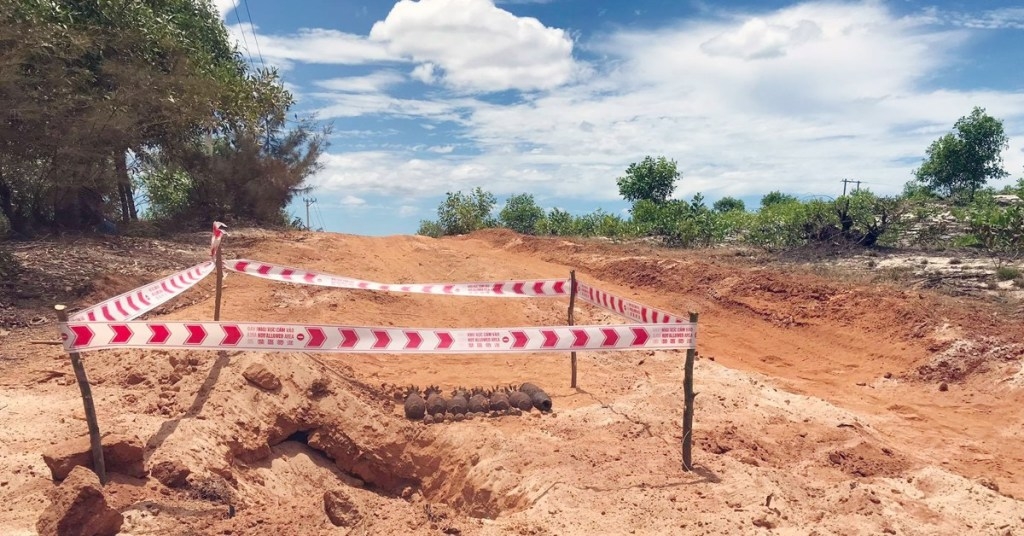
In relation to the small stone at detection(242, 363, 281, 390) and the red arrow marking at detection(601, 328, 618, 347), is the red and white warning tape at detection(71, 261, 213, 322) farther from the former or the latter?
the red arrow marking at detection(601, 328, 618, 347)

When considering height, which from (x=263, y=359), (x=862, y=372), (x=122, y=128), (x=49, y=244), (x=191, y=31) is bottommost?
(x=862, y=372)

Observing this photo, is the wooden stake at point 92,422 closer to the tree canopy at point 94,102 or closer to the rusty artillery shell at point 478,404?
the rusty artillery shell at point 478,404

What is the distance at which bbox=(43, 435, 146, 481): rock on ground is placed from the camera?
429cm

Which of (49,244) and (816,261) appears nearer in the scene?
(49,244)

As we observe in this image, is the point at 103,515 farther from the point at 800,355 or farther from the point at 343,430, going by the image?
the point at 800,355

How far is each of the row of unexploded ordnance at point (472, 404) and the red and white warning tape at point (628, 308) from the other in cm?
129

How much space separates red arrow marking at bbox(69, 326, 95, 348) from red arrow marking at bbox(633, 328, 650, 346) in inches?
169

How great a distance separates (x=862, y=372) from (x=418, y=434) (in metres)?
7.28

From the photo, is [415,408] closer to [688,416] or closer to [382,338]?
[382,338]

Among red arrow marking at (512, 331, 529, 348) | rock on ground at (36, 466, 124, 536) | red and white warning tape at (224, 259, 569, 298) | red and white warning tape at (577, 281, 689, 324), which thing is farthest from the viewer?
red and white warning tape at (224, 259, 569, 298)

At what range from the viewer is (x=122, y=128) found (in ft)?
39.2

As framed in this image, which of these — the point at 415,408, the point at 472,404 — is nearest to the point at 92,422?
the point at 415,408

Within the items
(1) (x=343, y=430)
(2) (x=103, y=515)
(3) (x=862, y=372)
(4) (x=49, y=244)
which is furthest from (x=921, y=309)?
(4) (x=49, y=244)

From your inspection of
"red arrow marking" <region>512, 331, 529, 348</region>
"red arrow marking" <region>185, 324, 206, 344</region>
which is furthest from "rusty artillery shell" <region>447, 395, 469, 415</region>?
"red arrow marking" <region>185, 324, 206, 344</region>
